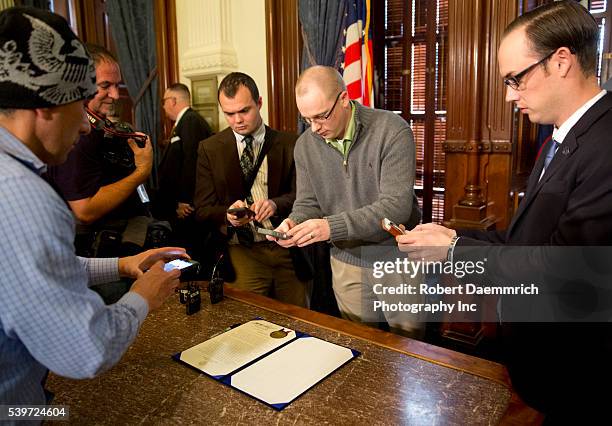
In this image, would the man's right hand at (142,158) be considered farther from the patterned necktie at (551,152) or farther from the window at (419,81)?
the window at (419,81)

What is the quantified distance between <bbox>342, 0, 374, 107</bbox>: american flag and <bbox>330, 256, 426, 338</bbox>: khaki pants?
1.47 metres

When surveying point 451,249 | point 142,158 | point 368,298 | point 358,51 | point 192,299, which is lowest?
point 368,298

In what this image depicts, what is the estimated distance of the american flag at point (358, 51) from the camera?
332 cm

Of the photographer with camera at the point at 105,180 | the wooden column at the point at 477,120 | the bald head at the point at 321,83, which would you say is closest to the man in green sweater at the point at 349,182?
the bald head at the point at 321,83

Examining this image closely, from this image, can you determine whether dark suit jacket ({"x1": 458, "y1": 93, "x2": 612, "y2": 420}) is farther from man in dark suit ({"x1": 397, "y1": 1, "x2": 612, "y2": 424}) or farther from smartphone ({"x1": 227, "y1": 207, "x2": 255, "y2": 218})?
smartphone ({"x1": 227, "y1": 207, "x2": 255, "y2": 218})

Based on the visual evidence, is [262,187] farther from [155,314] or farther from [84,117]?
[84,117]

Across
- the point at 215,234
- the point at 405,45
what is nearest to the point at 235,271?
the point at 215,234

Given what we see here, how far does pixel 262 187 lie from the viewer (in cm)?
268

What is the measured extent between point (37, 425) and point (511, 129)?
278 cm

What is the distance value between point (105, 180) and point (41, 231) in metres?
1.64

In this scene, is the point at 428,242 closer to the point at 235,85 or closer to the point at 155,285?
the point at 155,285

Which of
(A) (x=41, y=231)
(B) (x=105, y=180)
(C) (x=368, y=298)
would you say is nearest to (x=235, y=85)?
(B) (x=105, y=180)

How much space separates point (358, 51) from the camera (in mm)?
3336

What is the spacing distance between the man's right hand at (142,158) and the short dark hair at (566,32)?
1.82 meters
